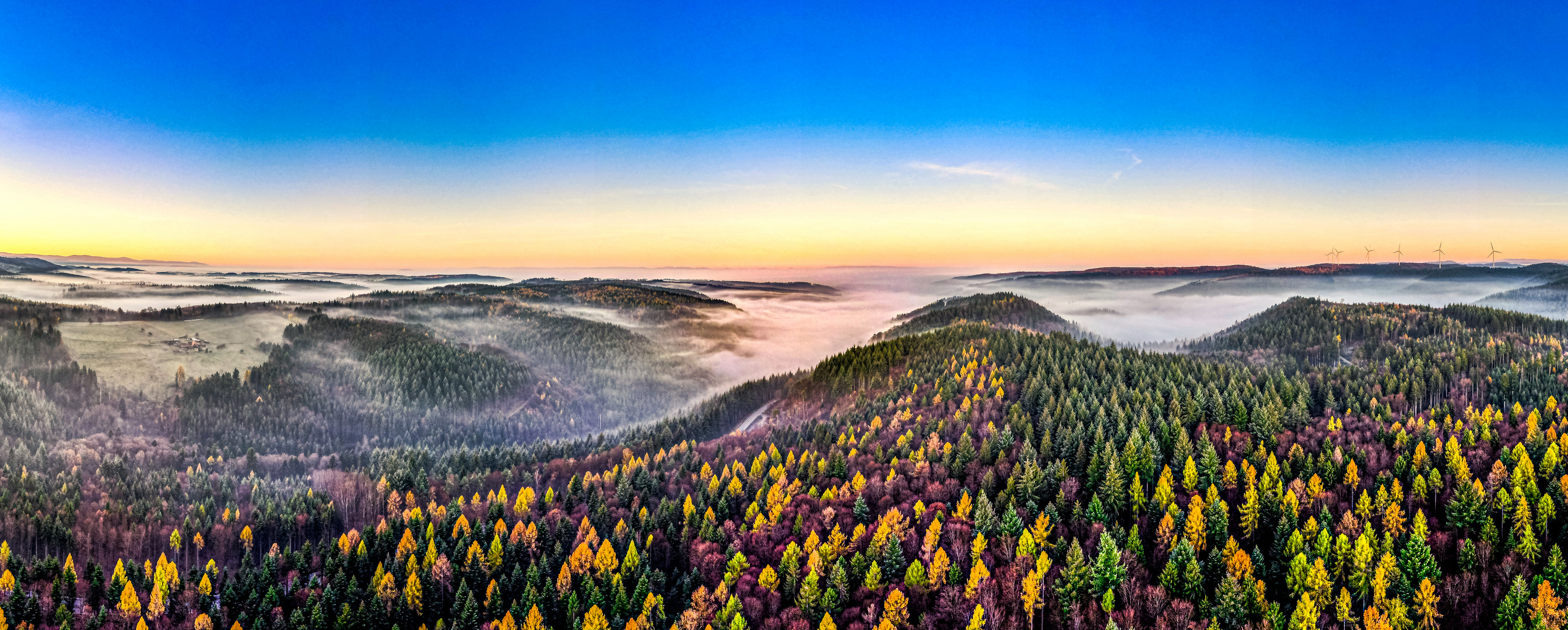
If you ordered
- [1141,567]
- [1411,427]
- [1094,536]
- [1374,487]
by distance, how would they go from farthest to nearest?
[1411,427] → [1374,487] → [1094,536] → [1141,567]

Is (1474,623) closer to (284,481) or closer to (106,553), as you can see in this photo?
(106,553)

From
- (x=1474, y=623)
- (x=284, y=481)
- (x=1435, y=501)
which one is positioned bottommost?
(x=284, y=481)

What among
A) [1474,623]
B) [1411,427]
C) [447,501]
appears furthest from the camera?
[447,501]

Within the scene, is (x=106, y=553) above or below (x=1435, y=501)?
below

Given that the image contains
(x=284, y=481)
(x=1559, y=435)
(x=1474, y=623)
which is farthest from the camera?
(x=284, y=481)

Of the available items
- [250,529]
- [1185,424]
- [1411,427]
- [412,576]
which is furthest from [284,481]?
[1411,427]

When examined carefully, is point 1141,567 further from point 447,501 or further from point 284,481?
point 284,481

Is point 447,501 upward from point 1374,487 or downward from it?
downward

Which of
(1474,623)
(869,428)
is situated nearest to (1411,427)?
(1474,623)

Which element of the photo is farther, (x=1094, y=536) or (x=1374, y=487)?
(x=1374, y=487)
